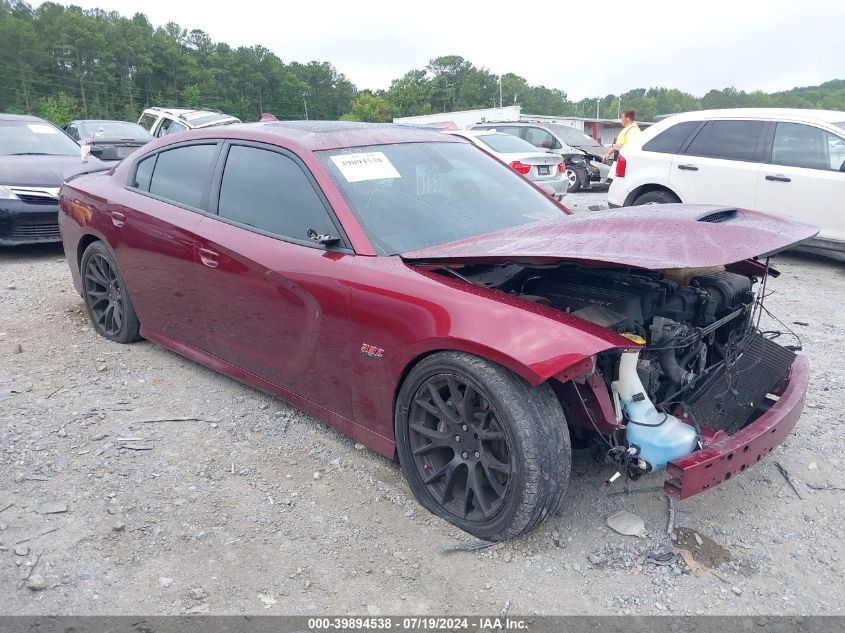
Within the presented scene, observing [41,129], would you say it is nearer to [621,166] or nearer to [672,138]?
[621,166]

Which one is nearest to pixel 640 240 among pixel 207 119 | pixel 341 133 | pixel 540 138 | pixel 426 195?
pixel 426 195

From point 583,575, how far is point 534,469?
1.50ft

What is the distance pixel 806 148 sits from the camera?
6887 millimetres

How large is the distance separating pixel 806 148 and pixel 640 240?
18.0ft

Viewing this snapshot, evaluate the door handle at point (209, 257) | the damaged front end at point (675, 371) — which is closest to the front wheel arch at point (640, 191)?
the damaged front end at point (675, 371)

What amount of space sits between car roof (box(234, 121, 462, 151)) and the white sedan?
738cm

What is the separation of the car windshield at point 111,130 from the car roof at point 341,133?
34.6 feet

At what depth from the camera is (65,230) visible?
5.04 m

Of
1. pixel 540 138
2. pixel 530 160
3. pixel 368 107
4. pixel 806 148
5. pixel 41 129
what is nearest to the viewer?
pixel 806 148

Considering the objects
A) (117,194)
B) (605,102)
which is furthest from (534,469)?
(605,102)

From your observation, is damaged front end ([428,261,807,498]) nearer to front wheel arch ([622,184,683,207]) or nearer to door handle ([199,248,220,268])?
door handle ([199,248,220,268])

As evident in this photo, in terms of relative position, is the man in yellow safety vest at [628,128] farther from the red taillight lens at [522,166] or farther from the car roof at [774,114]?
Result: the car roof at [774,114]

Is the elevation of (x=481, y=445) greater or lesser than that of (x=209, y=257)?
lesser

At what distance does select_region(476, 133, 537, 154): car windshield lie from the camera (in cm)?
1158
